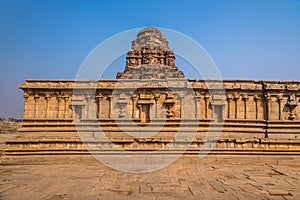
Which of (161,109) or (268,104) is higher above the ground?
(268,104)

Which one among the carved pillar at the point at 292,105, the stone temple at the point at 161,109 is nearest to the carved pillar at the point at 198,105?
the stone temple at the point at 161,109

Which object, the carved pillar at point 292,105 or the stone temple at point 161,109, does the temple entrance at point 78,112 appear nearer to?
the stone temple at point 161,109

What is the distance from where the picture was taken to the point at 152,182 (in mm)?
7551

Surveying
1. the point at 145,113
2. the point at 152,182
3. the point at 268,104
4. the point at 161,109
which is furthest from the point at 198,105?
the point at 152,182

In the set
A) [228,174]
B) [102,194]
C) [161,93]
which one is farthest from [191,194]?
[161,93]

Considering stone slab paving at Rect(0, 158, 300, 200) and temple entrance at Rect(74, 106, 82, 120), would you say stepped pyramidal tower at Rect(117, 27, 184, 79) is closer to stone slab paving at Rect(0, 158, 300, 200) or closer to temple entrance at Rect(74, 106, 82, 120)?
temple entrance at Rect(74, 106, 82, 120)

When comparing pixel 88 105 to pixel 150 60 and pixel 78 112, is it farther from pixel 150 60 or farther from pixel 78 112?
pixel 150 60

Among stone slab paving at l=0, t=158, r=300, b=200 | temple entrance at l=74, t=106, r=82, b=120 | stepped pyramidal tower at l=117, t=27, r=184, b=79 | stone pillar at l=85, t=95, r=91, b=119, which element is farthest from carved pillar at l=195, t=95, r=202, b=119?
stepped pyramidal tower at l=117, t=27, r=184, b=79

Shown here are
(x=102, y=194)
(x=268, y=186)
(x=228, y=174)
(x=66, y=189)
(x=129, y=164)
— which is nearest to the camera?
(x=102, y=194)

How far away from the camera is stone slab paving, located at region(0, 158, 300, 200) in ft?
20.4

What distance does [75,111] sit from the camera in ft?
48.0

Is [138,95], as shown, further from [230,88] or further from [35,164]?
[35,164]

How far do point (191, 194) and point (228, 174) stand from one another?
9.71ft

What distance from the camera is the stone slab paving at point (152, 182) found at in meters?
6.21
